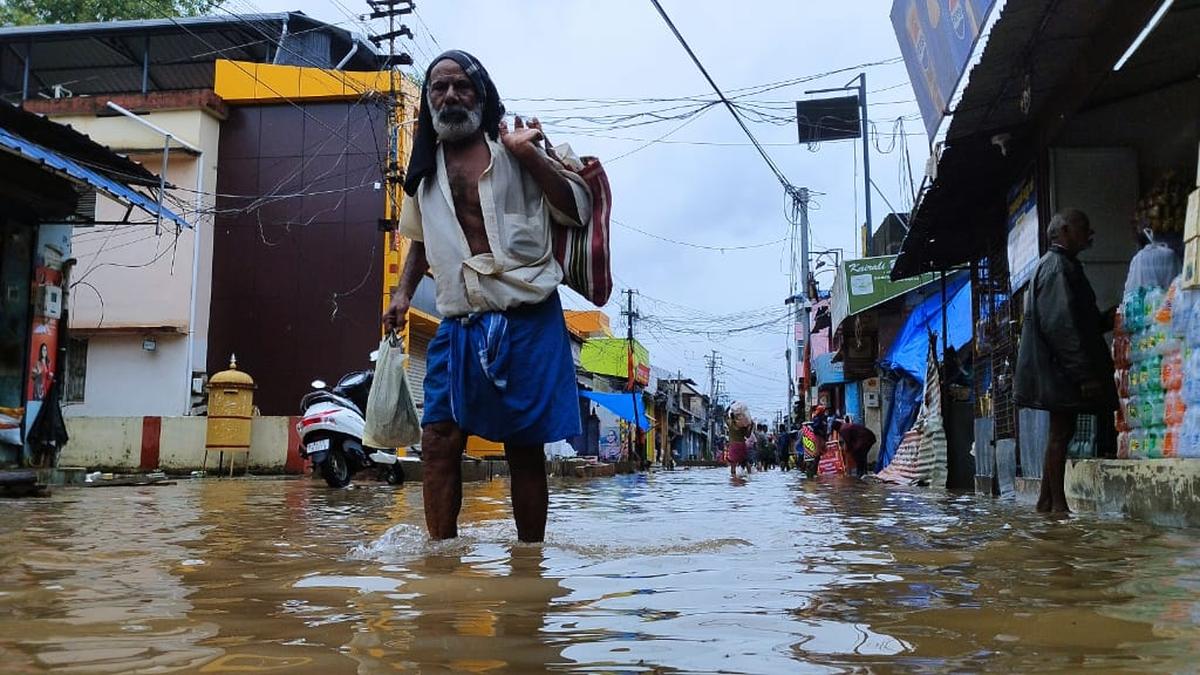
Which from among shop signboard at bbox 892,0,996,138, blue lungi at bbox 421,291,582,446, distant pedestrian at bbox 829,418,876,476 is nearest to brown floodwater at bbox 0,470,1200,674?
blue lungi at bbox 421,291,582,446

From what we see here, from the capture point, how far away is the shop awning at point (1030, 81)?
508cm

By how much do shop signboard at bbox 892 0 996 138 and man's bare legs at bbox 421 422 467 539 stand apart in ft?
11.6

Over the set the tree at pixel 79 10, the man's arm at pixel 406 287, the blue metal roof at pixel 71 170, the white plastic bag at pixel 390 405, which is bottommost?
the white plastic bag at pixel 390 405

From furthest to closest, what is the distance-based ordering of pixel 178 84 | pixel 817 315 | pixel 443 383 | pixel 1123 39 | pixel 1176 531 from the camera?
pixel 817 315
pixel 178 84
pixel 1123 39
pixel 1176 531
pixel 443 383

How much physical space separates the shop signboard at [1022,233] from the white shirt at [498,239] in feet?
15.2

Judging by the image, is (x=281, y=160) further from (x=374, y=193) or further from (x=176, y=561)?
(x=176, y=561)

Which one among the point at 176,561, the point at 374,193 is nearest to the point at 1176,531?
the point at 176,561

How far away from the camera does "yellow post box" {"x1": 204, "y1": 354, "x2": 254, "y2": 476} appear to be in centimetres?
1487

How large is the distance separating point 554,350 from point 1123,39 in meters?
3.88

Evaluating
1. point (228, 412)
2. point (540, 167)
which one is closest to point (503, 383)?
point (540, 167)

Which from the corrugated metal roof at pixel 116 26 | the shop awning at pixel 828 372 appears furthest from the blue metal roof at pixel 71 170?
the shop awning at pixel 828 372

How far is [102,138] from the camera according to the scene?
19297mm

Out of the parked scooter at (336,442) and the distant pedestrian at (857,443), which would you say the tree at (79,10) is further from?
the distant pedestrian at (857,443)

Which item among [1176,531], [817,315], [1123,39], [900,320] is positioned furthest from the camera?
A: [817,315]
